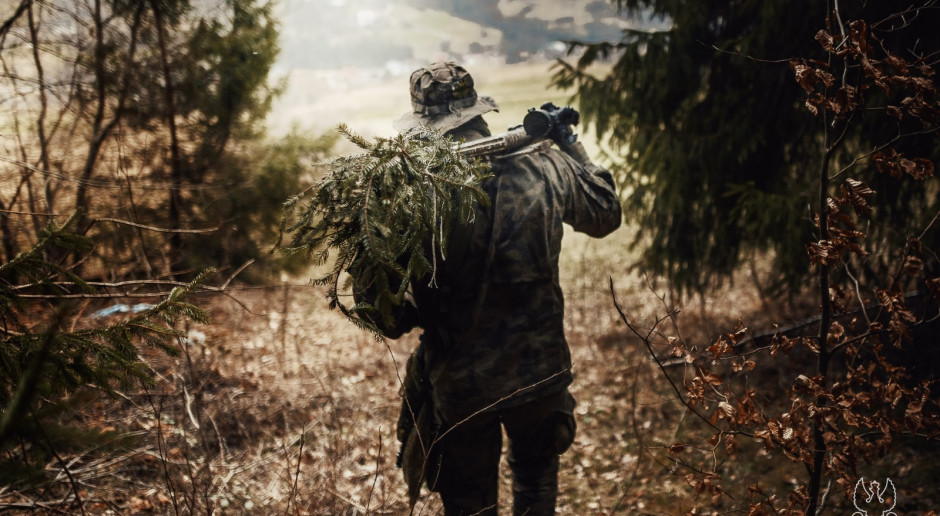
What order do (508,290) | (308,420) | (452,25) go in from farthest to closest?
(452,25) → (308,420) → (508,290)

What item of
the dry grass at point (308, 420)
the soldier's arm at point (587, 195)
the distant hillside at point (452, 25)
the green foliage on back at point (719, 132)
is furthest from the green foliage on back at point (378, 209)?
the distant hillside at point (452, 25)

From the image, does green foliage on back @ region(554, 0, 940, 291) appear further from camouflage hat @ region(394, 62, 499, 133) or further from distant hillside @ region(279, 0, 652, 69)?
camouflage hat @ region(394, 62, 499, 133)

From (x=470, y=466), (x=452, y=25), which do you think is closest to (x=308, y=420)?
(x=470, y=466)

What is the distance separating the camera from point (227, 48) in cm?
524

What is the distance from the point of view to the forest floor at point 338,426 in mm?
A: 3154

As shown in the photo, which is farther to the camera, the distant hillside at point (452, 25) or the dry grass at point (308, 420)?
the distant hillside at point (452, 25)

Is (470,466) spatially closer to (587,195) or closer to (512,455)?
(512,455)

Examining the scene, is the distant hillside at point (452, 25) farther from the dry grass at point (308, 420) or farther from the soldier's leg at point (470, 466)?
the soldier's leg at point (470, 466)

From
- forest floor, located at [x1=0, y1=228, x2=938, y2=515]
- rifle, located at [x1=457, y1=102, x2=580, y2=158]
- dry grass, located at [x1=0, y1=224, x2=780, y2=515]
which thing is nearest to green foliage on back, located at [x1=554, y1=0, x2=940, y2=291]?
forest floor, located at [x1=0, y1=228, x2=938, y2=515]

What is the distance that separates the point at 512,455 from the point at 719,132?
3.02 metres

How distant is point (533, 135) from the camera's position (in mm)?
2578

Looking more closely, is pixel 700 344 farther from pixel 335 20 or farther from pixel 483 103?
pixel 335 20

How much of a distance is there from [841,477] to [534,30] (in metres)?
5.54

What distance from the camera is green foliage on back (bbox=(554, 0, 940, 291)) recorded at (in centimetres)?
378
